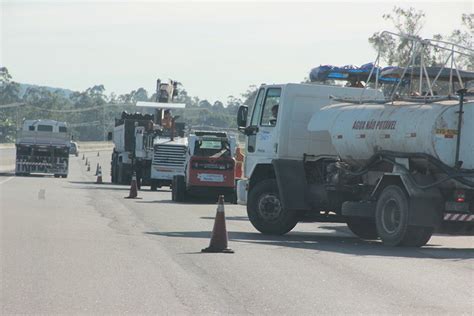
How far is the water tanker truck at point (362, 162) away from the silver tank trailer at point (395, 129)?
2 cm

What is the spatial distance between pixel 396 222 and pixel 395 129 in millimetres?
1612

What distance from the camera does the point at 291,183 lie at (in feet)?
65.9

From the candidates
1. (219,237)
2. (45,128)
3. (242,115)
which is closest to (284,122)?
(242,115)

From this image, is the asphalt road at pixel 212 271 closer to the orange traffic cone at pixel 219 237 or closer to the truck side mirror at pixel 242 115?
the orange traffic cone at pixel 219 237

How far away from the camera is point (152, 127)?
45.7 m

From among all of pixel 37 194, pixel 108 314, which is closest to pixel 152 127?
pixel 37 194

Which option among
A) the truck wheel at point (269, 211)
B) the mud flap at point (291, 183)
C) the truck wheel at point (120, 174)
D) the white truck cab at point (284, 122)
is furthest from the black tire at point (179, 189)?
the truck wheel at point (120, 174)

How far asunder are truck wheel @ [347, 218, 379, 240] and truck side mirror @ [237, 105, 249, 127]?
3.00m

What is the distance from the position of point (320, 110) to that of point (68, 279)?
9.32m

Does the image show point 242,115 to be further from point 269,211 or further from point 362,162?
point 362,162

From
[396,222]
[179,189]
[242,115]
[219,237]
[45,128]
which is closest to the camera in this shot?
[219,237]

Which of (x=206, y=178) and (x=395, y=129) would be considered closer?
(x=395, y=129)

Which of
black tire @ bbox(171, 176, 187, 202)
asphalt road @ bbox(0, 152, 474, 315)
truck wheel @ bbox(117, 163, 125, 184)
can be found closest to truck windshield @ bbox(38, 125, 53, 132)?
truck wheel @ bbox(117, 163, 125, 184)

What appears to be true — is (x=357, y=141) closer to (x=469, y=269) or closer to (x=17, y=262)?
(x=469, y=269)
